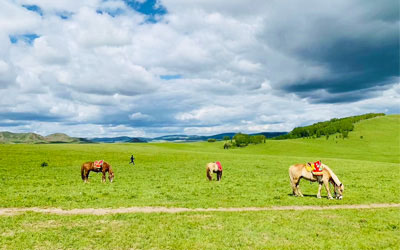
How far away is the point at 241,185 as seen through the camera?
87.5 ft

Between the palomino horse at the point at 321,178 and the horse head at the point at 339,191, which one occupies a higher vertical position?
the palomino horse at the point at 321,178

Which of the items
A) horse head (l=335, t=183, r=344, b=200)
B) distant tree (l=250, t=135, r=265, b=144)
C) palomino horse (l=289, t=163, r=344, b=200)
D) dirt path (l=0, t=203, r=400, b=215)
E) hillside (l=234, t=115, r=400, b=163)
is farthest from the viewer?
distant tree (l=250, t=135, r=265, b=144)

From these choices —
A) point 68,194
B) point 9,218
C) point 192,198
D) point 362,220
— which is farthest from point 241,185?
point 9,218

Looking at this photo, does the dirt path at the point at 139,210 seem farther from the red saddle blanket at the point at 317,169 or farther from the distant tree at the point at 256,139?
the distant tree at the point at 256,139

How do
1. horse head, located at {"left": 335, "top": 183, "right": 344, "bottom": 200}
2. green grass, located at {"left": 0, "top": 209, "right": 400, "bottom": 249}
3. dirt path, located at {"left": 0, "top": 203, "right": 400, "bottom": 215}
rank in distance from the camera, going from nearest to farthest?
green grass, located at {"left": 0, "top": 209, "right": 400, "bottom": 249}
dirt path, located at {"left": 0, "top": 203, "right": 400, "bottom": 215}
horse head, located at {"left": 335, "top": 183, "right": 344, "bottom": 200}

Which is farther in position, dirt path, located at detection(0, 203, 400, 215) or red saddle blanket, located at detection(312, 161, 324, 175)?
red saddle blanket, located at detection(312, 161, 324, 175)

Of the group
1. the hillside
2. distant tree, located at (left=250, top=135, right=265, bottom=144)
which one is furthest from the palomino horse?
distant tree, located at (left=250, top=135, right=265, bottom=144)

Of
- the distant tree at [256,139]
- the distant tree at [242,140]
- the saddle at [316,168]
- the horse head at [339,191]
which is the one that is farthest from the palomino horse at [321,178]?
the distant tree at [242,140]

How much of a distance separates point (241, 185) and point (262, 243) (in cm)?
1579

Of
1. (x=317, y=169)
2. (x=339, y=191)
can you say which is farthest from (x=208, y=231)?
(x=339, y=191)

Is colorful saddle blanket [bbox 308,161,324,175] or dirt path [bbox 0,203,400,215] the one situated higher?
colorful saddle blanket [bbox 308,161,324,175]

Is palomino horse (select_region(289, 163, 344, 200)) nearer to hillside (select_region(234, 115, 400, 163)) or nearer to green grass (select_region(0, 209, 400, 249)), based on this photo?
green grass (select_region(0, 209, 400, 249))

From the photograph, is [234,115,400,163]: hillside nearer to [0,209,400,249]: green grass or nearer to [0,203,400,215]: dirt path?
[0,203,400,215]: dirt path

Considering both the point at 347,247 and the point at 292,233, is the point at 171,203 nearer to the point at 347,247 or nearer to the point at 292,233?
the point at 292,233
